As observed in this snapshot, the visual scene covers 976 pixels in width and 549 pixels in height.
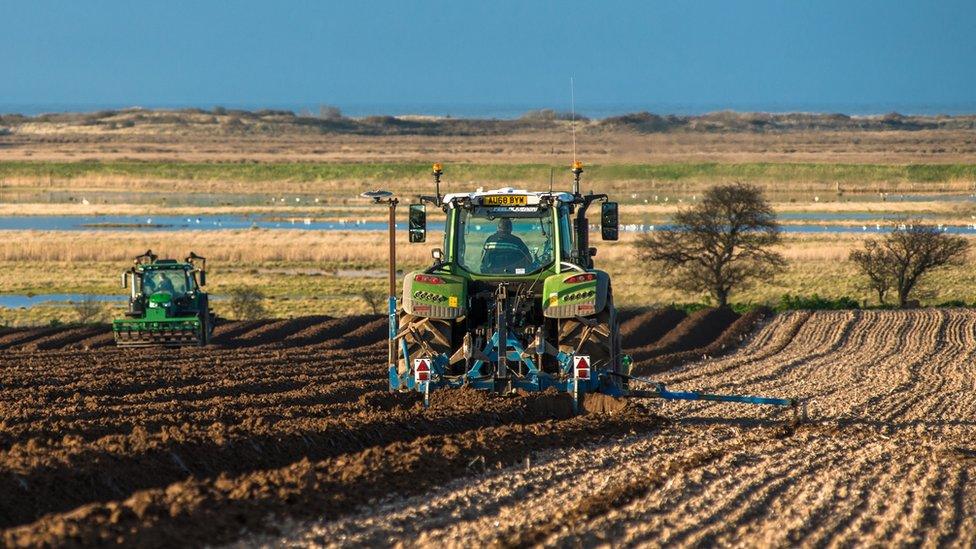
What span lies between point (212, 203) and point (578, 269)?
64.0 metres

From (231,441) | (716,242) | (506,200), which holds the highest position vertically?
(506,200)

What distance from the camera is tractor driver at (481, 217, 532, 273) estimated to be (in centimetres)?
1462

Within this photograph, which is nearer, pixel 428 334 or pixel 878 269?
pixel 428 334

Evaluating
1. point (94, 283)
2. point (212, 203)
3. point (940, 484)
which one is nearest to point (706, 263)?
point (94, 283)

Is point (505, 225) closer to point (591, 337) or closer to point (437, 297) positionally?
point (437, 297)

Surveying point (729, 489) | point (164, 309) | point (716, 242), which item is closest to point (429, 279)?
point (729, 489)

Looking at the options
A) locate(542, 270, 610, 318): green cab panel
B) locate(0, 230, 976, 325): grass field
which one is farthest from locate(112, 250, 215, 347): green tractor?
locate(542, 270, 610, 318): green cab panel

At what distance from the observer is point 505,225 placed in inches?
579

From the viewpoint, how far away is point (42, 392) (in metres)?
17.1

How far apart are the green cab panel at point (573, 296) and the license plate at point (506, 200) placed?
3.29ft

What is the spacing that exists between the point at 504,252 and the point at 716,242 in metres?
24.4

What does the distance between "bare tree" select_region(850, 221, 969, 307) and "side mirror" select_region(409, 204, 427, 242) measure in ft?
82.4

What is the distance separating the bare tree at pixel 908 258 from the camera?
37781mm

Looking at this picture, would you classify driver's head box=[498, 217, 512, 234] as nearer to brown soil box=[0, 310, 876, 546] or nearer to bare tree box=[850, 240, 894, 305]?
brown soil box=[0, 310, 876, 546]
